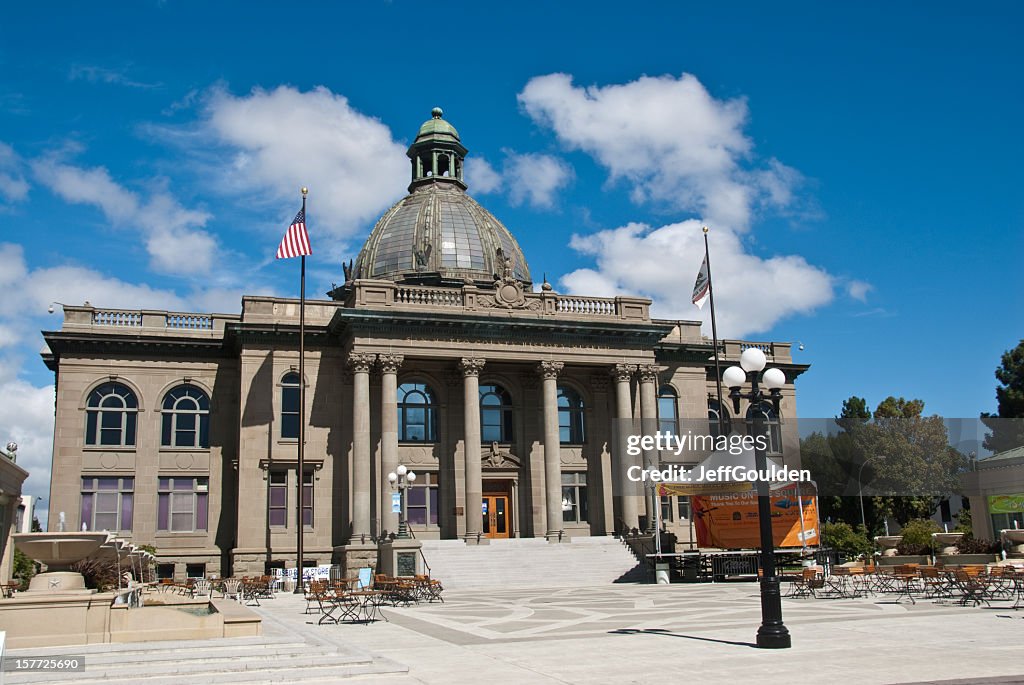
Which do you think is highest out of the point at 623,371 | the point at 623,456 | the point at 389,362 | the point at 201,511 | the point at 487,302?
the point at 487,302

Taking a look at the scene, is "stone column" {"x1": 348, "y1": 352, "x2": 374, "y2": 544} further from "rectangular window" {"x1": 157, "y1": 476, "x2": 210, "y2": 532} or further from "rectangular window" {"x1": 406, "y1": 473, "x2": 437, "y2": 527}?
"rectangular window" {"x1": 157, "y1": 476, "x2": 210, "y2": 532}

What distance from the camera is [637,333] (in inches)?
1812

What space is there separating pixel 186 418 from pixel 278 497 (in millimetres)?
6046

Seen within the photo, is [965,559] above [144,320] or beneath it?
beneath

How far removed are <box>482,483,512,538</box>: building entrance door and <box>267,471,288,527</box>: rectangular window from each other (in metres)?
9.30

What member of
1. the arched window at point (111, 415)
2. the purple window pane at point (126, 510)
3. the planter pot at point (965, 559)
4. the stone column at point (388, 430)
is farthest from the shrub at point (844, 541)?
the arched window at point (111, 415)

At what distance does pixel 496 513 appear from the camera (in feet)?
151

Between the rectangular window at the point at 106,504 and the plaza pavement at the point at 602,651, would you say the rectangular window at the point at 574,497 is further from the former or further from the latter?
the plaza pavement at the point at 602,651

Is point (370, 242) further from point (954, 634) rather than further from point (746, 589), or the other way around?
point (954, 634)

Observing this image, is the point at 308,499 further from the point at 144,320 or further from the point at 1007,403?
the point at 1007,403

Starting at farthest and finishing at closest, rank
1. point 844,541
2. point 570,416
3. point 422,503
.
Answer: point 844,541
point 570,416
point 422,503

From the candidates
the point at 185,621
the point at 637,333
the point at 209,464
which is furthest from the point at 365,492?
the point at 185,621

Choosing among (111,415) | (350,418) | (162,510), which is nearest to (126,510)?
(162,510)

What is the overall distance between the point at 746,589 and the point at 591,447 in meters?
16.4
